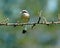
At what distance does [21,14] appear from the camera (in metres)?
4.27

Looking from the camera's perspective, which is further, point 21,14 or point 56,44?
point 56,44

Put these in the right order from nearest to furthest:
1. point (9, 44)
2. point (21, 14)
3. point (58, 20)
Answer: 1. point (58, 20)
2. point (21, 14)
3. point (9, 44)

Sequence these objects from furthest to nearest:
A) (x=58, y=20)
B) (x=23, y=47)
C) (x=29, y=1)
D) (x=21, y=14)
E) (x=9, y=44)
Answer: (x=29, y=1) → (x=9, y=44) → (x=23, y=47) → (x=21, y=14) → (x=58, y=20)

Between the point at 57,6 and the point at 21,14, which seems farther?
the point at 57,6

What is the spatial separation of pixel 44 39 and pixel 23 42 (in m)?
0.78

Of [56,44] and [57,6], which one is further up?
[57,6]

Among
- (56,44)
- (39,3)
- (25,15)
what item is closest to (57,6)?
(39,3)

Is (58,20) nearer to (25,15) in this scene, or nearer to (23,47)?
(25,15)

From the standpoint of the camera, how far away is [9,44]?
12.3 metres

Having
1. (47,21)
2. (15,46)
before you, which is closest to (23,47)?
(15,46)

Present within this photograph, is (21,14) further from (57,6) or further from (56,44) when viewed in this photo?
(57,6)

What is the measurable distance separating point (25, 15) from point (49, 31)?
24.4ft

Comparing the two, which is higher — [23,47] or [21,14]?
[21,14]

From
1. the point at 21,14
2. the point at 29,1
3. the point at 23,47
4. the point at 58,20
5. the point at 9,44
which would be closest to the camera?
the point at 58,20
